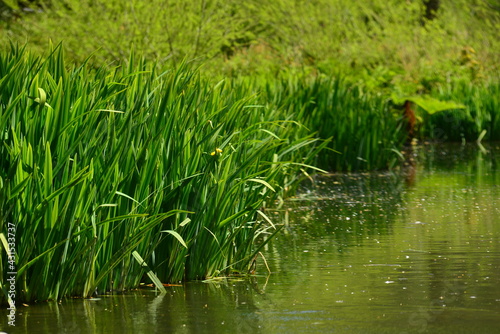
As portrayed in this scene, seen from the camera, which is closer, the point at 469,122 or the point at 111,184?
the point at 111,184

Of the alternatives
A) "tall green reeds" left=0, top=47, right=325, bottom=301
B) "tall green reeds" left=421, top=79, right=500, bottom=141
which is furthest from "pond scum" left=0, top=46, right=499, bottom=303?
"tall green reeds" left=421, top=79, right=500, bottom=141

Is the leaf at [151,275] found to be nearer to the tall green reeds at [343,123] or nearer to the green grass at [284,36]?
the tall green reeds at [343,123]

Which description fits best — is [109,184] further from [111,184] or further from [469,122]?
[469,122]

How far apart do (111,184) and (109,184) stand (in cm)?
4

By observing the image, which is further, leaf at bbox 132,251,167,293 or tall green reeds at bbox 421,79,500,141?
tall green reeds at bbox 421,79,500,141

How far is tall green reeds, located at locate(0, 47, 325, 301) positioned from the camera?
4.75m

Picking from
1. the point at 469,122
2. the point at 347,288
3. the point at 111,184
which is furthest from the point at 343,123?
the point at 111,184

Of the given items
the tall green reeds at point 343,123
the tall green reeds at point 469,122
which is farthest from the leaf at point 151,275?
the tall green reeds at point 469,122

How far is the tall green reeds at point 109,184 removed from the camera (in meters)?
4.75

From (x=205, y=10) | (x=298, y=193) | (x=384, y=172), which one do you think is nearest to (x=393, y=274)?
(x=298, y=193)


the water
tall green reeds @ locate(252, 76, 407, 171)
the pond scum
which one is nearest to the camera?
the water

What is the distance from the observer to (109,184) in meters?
5.10

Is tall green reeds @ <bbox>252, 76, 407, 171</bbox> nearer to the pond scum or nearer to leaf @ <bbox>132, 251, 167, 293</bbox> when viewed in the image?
the pond scum

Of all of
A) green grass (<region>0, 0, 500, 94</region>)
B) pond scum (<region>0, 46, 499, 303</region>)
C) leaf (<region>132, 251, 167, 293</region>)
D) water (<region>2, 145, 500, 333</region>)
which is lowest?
water (<region>2, 145, 500, 333</region>)
